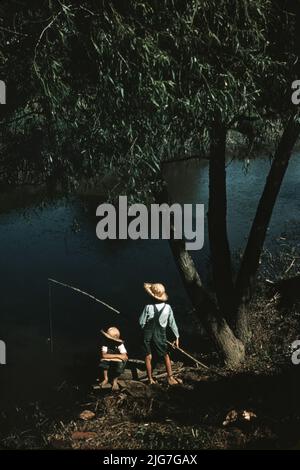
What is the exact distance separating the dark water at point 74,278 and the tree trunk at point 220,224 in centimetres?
129

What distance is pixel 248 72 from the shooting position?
7391mm

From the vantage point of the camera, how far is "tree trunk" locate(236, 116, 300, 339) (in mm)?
8055

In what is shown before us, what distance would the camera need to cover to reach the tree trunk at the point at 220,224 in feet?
28.6

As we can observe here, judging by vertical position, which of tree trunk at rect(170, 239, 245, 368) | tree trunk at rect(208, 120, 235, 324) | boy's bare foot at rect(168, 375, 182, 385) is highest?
tree trunk at rect(208, 120, 235, 324)

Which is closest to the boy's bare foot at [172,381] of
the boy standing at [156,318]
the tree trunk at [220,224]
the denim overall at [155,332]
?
the boy standing at [156,318]

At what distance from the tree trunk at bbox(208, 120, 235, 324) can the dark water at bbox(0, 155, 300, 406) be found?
1289 millimetres

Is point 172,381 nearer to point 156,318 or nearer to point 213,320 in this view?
point 156,318

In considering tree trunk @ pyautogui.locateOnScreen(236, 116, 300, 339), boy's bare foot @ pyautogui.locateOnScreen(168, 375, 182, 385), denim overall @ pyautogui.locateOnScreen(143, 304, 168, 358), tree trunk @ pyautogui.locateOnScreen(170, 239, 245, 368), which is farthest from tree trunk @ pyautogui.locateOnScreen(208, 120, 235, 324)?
→ denim overall @ pyautogui.locateOnScreen(143, 304, 168, 358)

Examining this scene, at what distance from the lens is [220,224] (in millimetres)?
9203

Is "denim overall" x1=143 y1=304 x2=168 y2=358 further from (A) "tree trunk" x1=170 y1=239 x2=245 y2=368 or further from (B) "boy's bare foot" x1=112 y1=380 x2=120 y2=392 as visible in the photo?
(A) "tree trunk" x1=170 y1=239 x2=245 y2=368

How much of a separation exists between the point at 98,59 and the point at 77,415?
16.3 feet

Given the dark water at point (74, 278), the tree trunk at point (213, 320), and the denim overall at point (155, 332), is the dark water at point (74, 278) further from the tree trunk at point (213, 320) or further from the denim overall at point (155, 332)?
the tree trunk at point (213, 320)

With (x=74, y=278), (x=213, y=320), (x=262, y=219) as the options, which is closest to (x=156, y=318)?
(x=213, y=320)
